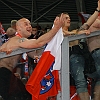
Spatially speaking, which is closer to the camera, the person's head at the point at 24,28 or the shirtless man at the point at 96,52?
the shirtless man at the point at 96,52

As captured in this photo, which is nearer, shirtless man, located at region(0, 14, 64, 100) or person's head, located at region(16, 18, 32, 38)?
shirtless man, located at region(0, 14, 64, 100)

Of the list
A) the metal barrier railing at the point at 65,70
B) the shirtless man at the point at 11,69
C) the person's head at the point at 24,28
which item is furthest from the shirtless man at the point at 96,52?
the person's head at the point at 24,28

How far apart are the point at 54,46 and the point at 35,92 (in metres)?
0.60

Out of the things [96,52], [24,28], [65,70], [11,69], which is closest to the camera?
[11,69]

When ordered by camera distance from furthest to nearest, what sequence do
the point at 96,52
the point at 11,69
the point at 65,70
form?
the point at 96,52 → the point at 65,70 → the point at 11,69

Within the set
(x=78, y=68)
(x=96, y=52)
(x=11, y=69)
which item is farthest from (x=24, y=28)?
(x=96, y=52)

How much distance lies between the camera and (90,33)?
435 cm

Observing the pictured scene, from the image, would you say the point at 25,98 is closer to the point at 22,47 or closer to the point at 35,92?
the point at 35,92

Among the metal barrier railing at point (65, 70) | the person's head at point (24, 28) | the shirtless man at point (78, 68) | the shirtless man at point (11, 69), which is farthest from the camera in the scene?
the person's head at point (24, 28)

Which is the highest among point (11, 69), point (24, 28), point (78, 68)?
point (24, 28)

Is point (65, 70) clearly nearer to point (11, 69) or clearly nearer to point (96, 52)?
point (96, 52)

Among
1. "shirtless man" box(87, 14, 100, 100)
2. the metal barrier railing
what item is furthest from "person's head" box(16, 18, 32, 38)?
"shirtless man" box(87, 14, 100, 100)

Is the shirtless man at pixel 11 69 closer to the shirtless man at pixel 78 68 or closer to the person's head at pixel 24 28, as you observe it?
the shirtless man at pixel 78 68

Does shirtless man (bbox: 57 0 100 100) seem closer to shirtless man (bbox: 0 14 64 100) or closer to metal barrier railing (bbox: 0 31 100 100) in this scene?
metal barrier railing (bbox: 0 31 100 100)
